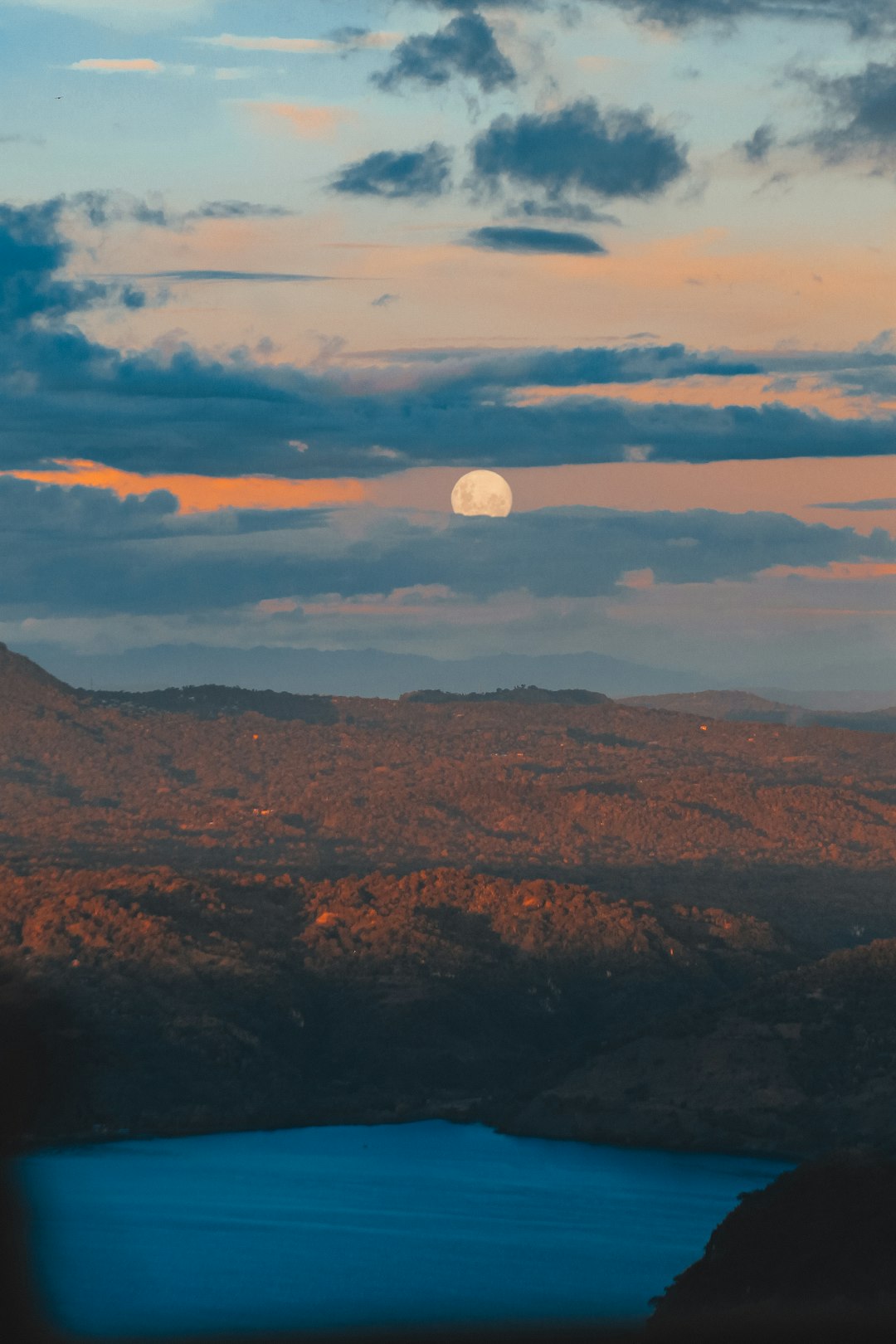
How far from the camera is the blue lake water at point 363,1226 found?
81812 mm

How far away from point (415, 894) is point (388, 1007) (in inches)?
1030

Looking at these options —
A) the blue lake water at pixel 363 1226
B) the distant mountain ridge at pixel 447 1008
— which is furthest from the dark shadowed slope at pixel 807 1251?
the distant mountain ridge at pixel 447 1008

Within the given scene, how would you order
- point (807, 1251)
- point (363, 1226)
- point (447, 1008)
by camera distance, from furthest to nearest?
point (447, 1008), point (363, 1226), point (807, 1251)

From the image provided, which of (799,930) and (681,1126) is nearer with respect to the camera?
(681,1126)

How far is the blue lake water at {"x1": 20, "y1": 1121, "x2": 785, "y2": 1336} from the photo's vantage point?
81.8 m

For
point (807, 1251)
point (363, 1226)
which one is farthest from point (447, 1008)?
point (807, 1251)

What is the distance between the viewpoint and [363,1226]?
10512 cm

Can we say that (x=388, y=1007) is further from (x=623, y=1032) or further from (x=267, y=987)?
(x=623, y=1032)

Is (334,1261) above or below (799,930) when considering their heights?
below

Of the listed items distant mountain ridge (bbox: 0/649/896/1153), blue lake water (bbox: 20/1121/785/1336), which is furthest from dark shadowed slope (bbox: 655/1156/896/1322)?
distant mountain ridge (bbox: 0/649/896/1153)

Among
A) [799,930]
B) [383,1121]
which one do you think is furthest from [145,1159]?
[799,930]

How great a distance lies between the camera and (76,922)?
148m

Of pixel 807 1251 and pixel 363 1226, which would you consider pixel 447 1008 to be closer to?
pixel 363 1226

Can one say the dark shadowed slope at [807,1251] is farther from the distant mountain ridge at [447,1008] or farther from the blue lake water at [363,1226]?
the distant mountain ridge at [447,1008]
